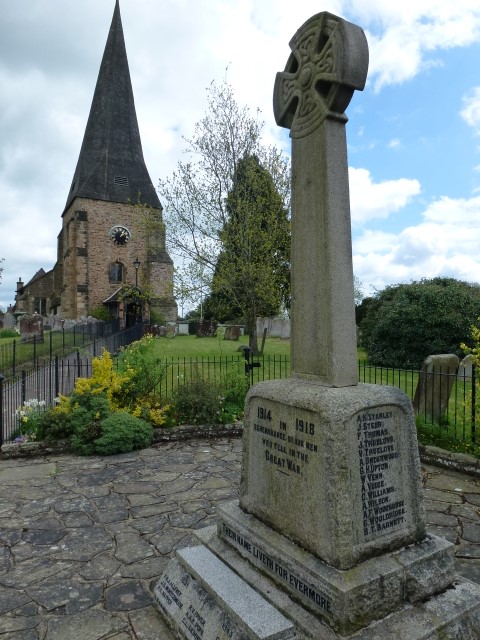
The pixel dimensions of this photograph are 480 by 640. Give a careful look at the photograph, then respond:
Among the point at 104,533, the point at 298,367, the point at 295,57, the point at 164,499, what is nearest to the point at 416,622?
the point at 298,367

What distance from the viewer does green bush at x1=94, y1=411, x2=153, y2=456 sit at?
6.73 m

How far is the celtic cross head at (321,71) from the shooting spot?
2699 mm

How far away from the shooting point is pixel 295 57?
316cm

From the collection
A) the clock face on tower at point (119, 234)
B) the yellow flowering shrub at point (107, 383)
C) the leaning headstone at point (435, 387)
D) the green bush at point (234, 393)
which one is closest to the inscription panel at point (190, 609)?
the yellow flowering shrub at point (107, 383)

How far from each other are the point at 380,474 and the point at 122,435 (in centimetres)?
502

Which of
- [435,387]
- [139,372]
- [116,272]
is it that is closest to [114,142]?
[116,272]

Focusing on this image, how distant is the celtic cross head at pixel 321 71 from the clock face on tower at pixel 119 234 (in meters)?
38.9

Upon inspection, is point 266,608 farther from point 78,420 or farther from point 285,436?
point 78,420

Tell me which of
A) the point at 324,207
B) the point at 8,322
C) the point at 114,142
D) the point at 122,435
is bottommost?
the point at 122,435

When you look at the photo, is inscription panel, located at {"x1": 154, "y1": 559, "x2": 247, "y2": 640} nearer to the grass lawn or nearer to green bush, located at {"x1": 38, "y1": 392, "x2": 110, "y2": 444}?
green bush, located at {"x1": 38, "y1": 392, "x2": 110, "y2": 444}

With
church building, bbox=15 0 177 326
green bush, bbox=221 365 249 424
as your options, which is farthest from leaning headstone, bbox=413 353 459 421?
church building, bbox=15 0 177 326

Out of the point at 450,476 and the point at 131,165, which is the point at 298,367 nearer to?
the point at 450,476

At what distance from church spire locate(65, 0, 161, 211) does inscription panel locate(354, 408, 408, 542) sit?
1622 inches

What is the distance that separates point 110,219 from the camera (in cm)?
4016
